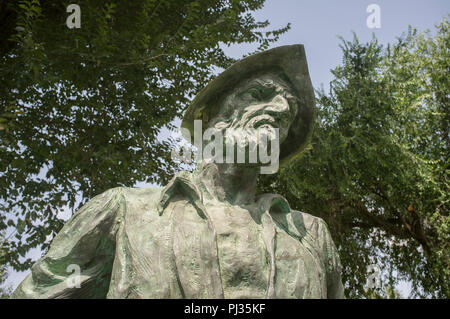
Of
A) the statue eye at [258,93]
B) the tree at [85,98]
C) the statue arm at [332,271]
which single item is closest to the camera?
the statue arm at [332,271]

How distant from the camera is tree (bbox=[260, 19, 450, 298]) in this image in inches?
348

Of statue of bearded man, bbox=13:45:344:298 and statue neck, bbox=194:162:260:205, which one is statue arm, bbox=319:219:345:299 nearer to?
statue of bearded man, bbox=13:45:344:298

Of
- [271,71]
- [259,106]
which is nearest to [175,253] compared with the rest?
[259,106]

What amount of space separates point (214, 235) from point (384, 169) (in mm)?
7461

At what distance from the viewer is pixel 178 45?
257 inches

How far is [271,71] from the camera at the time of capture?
2.72m

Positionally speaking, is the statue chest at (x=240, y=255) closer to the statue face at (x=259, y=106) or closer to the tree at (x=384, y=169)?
the statue face at (x=259, y=106)

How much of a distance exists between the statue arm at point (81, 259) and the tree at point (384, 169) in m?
6.93

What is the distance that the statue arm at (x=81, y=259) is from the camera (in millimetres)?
2092

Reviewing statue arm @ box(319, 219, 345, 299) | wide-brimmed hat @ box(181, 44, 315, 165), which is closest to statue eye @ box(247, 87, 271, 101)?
wide-brimmed hat @ box(181, 44, 315, 165)

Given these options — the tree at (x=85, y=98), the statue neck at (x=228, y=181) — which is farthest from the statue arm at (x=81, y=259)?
the tree at (x=85, y=98)

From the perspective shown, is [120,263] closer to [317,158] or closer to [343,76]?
[317,158]

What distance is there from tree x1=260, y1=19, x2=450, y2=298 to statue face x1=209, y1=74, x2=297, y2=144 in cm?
642

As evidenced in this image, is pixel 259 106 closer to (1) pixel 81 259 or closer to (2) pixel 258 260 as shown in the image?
(2) pixel 258 260
